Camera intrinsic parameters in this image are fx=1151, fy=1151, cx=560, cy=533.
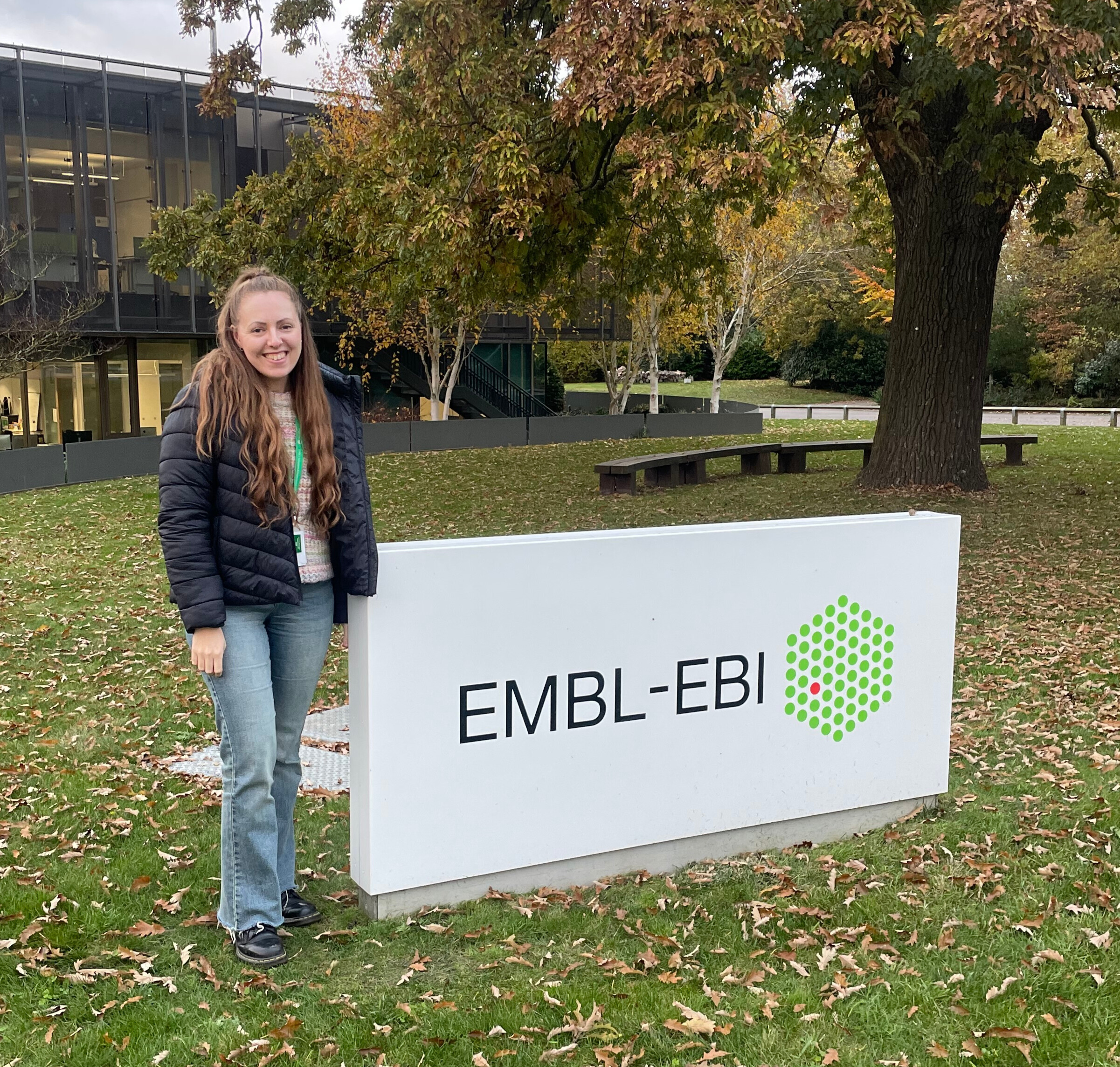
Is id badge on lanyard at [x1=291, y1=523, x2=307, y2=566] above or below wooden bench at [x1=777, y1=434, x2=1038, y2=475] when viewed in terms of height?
above

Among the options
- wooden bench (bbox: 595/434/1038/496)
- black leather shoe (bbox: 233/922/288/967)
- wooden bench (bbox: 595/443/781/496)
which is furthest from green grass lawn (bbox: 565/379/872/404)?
black leather shoe (bbox: 233/922/288/967)

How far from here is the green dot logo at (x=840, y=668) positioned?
4.47 m

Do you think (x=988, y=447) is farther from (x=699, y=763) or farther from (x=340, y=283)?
(x=699, y=763)

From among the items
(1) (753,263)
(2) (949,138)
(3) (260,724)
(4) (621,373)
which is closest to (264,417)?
(3) (260,724)

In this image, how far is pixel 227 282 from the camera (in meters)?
15.0

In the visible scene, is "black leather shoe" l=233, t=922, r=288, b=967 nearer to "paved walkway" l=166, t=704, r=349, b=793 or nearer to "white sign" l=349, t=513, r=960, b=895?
"white sign" l=349, t=513, r=960, b=895

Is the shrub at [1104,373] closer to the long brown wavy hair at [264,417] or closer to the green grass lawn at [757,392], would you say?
the green grass lawn at [757,392]

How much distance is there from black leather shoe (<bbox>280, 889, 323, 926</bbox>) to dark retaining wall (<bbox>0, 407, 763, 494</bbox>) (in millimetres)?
13131

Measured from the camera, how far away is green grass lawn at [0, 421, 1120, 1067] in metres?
3.22

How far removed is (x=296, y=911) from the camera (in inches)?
155

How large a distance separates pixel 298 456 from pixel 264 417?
0.19m

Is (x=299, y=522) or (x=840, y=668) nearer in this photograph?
(x=299, y=522)

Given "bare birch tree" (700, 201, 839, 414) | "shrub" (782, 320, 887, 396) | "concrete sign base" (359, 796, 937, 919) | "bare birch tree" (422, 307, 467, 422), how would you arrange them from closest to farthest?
"concrete sign base" (359, 796, 937, 919)
"bare birch tree" (422, 307, 467, 422)
"bare birch tree" (700, 201, 839, 414)
"shrub" (782, 320, 887, 396)

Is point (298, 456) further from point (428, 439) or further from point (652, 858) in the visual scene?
point (428, 439)
